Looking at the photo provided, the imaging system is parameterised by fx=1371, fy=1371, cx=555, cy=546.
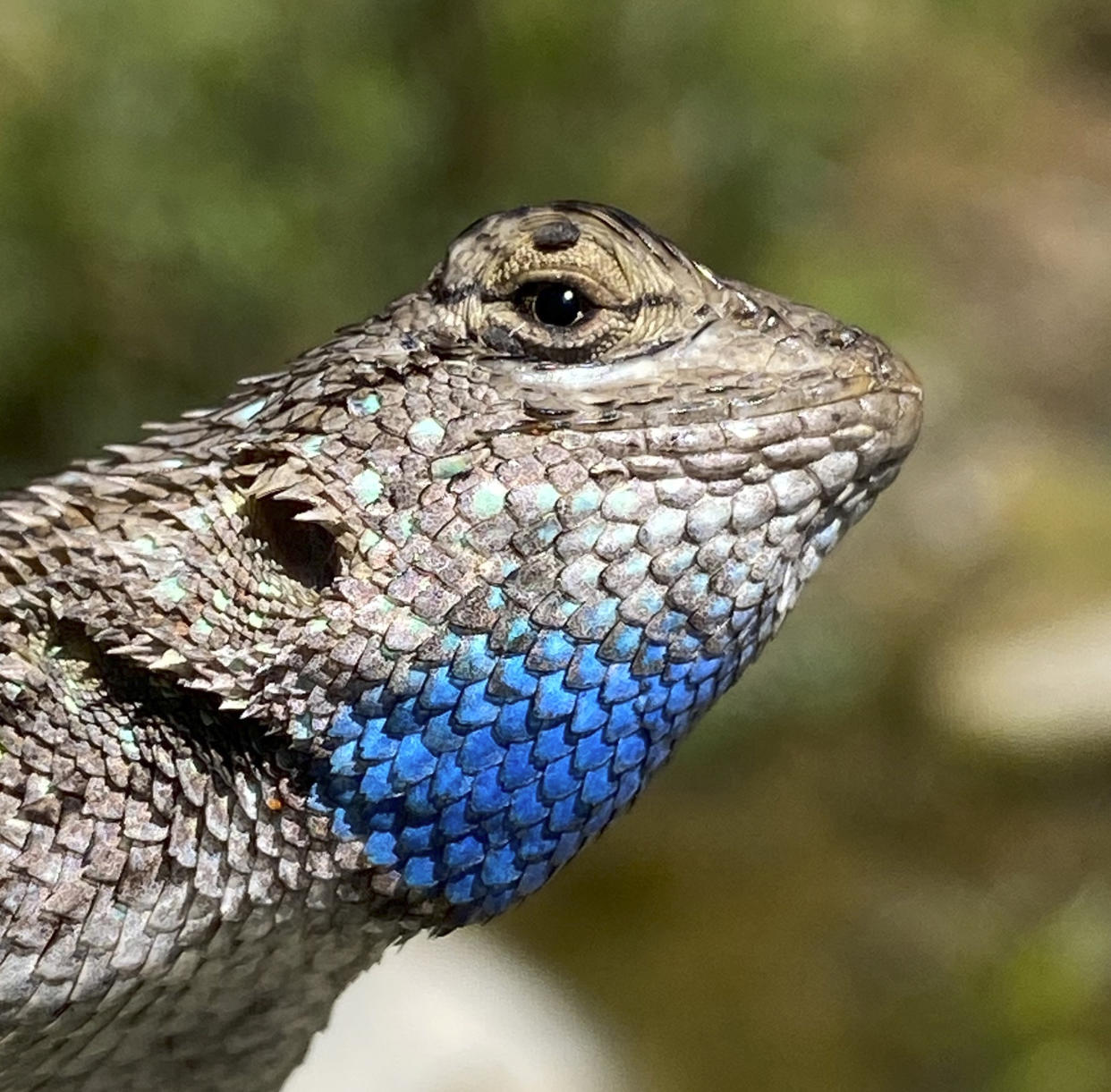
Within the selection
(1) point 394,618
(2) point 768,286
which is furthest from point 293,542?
(2) point 768,286

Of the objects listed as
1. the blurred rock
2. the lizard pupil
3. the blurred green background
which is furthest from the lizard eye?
the blurred green background

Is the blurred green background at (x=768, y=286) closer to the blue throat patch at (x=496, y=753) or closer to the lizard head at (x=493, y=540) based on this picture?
the lizard head at (x=493, y=540)

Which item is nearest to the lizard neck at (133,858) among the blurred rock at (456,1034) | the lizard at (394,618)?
the lizard at (394,618)

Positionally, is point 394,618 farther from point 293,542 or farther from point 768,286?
point 768,286

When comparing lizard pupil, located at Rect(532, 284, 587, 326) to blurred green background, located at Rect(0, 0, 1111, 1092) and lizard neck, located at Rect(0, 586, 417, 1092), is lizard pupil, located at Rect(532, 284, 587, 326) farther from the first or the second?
blurred green background, located at Rect(0, 0, 1111, 1092)

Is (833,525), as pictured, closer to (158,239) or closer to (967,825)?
(158,239)

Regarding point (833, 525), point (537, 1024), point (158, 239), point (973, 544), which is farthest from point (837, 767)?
point (833, 525)

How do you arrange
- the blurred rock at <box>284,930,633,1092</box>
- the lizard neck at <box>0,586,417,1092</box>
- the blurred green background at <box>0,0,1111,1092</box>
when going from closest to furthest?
1. the lizard neck at <box>0,586,417,1092</box>
2. the blurred rock at <box>284,930,633,1092</box>
3. the blurred green background at <box>0,0,1111,1092</box>

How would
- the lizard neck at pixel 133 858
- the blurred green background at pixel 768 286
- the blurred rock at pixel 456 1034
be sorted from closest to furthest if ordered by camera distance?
the lizard neck at pixel 133 858, the blurred rock at pixel 456 1034, the blurred green background at pixel 768 286
